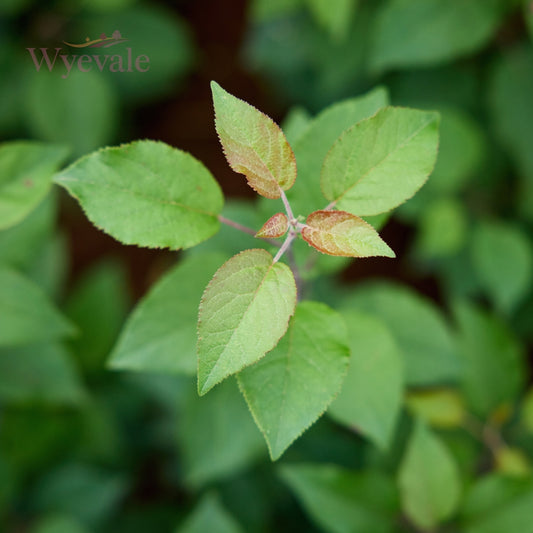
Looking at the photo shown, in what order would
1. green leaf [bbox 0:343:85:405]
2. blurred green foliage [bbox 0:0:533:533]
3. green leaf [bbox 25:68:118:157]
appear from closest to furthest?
1. blurred green foliage [bbox 0:0:533:533]
2. green leaf [bbox 0:343:85:405]
3. green leaf [bbox 25:68:118:157]

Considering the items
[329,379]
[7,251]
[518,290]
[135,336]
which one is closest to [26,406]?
[7,251]

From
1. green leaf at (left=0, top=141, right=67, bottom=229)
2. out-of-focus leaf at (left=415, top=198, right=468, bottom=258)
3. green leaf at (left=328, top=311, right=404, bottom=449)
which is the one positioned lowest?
out-of-focus leaf at (left=415, top=198, right=468, bottom=258)

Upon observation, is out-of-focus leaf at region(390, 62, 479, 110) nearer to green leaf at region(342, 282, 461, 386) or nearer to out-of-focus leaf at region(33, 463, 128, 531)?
green leaf at region(342, 282, 461, 386)

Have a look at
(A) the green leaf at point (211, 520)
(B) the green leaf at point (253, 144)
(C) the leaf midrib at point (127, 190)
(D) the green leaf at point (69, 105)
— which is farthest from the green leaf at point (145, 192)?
(D) the green leaf at point (69, 105)

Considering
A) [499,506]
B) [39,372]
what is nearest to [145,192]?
[39,372]

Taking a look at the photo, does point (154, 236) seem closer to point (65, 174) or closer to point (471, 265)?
point (65, 174)

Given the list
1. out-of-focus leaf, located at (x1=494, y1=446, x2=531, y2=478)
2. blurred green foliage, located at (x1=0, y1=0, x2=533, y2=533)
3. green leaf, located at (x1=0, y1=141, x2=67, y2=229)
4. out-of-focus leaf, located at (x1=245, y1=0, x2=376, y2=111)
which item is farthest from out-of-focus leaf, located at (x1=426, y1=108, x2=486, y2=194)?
green leaf, located at (x1=0, y1=141, x2=67, y2=229)
